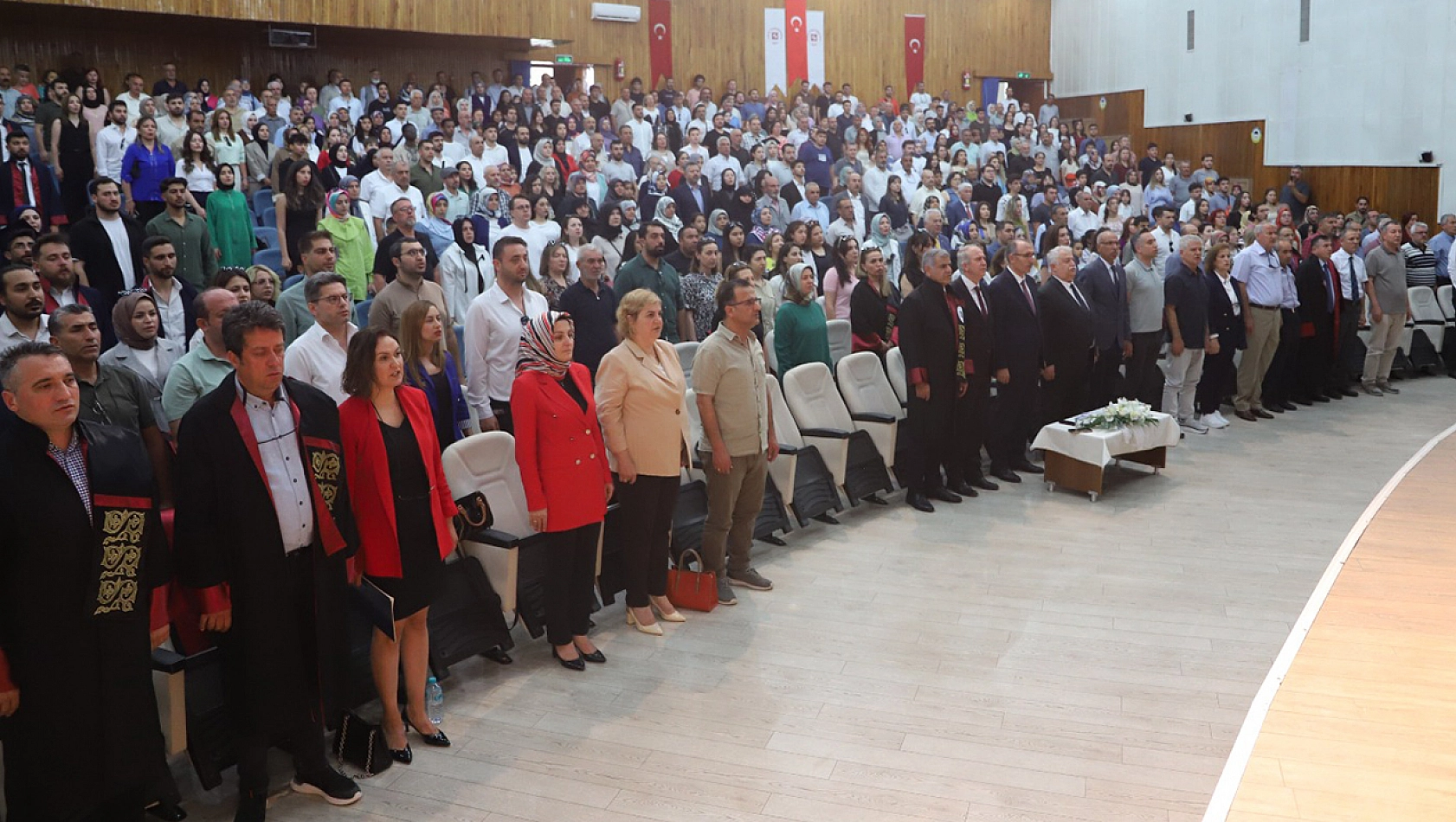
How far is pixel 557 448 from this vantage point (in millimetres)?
4270

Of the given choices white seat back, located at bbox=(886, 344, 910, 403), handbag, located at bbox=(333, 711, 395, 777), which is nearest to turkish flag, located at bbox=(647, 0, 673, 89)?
white seat back, located at bbox=(886, 344, 910, 403)

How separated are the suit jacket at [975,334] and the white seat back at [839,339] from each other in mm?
1427

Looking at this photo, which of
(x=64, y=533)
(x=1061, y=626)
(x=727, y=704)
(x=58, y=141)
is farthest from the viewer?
(x=58, y=141)

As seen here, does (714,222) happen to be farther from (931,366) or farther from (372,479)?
(372,479)

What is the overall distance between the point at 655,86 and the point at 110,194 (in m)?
12.2

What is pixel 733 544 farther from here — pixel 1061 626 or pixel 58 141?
pixel 58 141

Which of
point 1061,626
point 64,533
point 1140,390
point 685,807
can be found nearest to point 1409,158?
point 1140,390

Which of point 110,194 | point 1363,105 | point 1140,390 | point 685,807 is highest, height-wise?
point 1363,105

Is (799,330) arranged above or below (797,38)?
below

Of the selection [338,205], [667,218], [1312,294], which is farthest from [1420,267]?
[338,205]

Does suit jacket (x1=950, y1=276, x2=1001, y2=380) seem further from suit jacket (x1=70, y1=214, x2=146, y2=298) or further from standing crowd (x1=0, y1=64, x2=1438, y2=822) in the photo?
suit jacket (x1=70, y1=214, x2=146, y2=298)

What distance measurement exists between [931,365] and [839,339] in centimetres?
172

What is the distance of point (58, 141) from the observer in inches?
372

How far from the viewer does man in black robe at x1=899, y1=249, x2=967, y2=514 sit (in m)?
6.48
